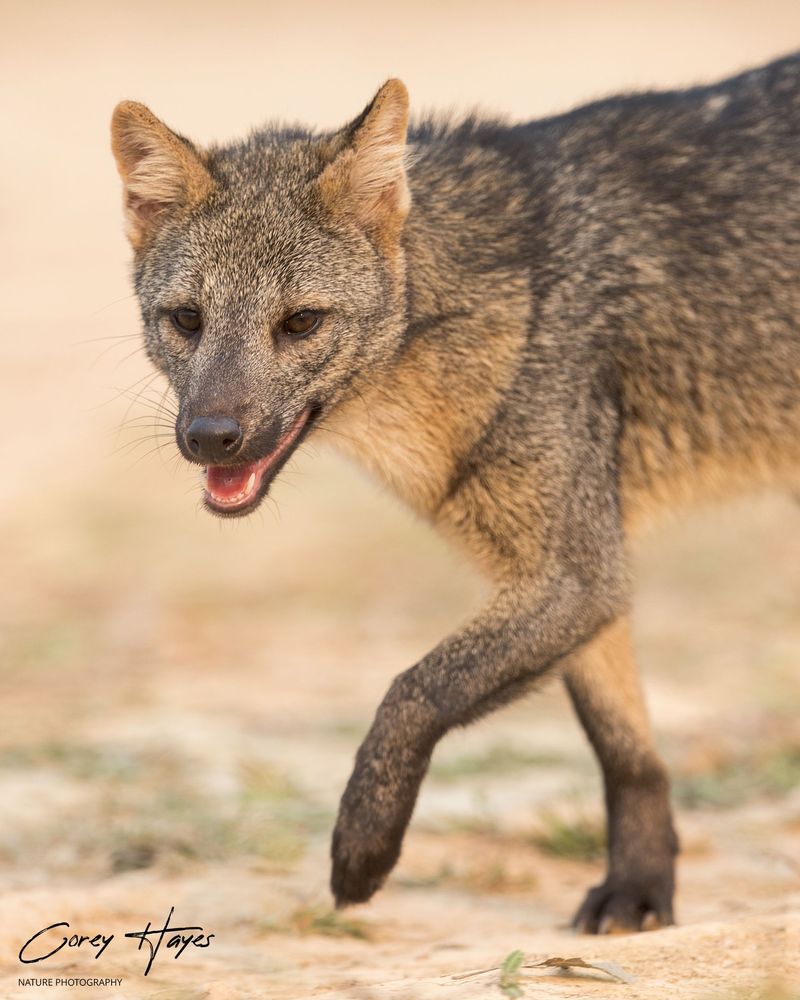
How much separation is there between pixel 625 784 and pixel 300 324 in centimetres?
215

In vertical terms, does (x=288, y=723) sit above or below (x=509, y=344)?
below

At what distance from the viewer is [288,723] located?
7902 millimetres

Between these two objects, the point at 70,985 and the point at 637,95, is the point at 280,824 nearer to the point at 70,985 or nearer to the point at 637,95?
the point at 70,985

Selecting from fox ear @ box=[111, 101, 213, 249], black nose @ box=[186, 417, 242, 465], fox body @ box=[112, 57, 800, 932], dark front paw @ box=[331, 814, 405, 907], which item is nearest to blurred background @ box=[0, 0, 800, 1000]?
dark front paw @ box=[331, 814, 405, 907]

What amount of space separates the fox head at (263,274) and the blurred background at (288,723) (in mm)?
586

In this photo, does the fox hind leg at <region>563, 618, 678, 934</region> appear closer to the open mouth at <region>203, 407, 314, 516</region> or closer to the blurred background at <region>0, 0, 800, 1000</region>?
the blurred background at <region>0, 0, 800, 1000</region>

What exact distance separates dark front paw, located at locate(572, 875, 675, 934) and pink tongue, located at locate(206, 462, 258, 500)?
2.00m

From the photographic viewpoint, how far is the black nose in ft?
15.4

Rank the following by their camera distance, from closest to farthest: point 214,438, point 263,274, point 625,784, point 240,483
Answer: point 214,438 < point 240,483 < point 263,274 < point 625,784

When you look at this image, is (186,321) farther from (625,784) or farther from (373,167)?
(625,784)

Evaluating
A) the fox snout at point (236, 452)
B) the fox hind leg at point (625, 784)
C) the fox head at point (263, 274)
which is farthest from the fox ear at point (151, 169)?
the fox hind leg at point (625, 784)

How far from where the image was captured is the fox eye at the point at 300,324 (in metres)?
5.04

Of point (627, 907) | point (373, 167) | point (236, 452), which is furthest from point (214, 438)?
point (627, 907)

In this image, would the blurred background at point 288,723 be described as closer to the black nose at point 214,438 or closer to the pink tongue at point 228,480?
the pink tongue at point 228,480
